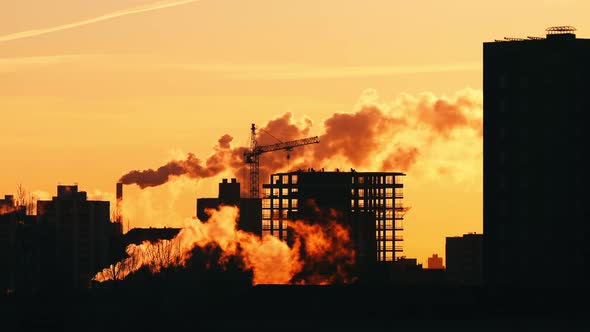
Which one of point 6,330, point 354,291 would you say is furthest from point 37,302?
point 354,291

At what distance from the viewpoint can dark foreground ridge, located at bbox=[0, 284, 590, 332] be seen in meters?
152

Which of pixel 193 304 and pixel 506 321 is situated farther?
pixel 193 304

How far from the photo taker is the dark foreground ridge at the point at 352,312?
499 feet

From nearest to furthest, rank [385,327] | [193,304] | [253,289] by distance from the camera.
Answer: [385,327] → [253,289] → [193,304]

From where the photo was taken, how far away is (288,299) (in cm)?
16150

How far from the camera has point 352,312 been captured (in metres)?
158

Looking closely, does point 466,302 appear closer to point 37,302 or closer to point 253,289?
point 253,289

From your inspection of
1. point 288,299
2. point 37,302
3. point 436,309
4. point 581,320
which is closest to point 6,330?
point 37,302

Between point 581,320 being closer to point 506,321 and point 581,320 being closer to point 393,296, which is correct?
point 506,321

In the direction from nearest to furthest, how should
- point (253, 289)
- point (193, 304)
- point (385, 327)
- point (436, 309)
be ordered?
point (385, 327)
point (436, 309)
point (253, 289)
point (193, 304)

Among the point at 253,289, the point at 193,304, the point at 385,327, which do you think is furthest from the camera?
the point at 193,304

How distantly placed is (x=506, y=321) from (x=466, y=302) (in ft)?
20.2

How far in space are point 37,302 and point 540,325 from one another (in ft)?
153

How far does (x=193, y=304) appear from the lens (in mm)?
187000
